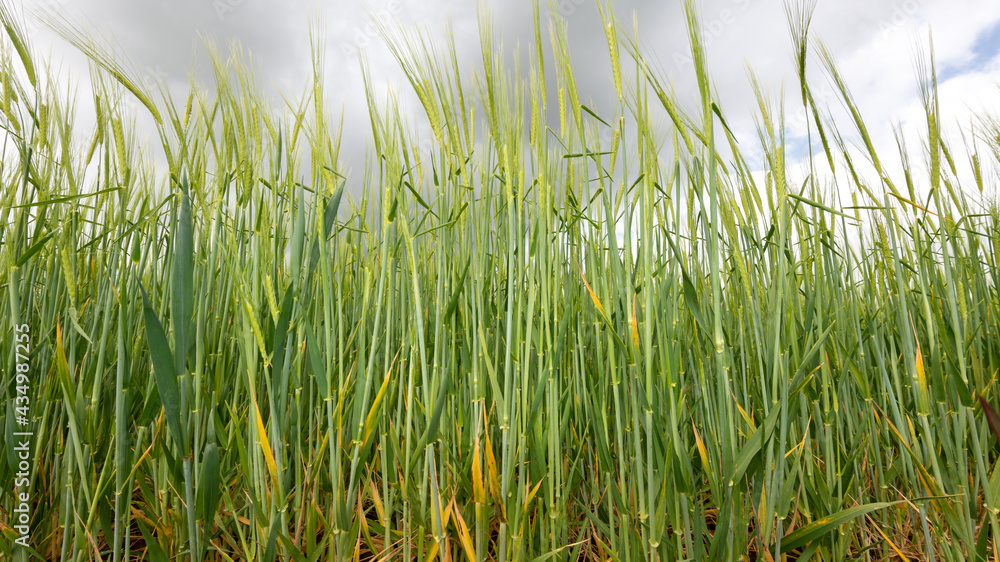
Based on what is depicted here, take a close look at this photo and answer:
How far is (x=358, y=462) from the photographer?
0.76m

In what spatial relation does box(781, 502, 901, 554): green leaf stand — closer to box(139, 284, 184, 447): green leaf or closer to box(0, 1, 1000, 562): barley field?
box(0, 1, 1000, 562): barley field

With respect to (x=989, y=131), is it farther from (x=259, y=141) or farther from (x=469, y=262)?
(x=259, y=141)

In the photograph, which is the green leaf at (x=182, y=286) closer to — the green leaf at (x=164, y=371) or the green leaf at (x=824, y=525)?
the green leaf at (x=164, y=371)

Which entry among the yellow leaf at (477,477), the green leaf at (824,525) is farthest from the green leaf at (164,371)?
the green leaf at (824,525)

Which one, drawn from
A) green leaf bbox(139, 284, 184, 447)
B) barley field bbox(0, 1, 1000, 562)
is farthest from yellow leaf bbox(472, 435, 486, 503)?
green leaf bbox(139, 284, 184, 447)

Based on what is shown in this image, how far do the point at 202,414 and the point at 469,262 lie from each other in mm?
551

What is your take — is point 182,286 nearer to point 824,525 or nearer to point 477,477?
point 477,477

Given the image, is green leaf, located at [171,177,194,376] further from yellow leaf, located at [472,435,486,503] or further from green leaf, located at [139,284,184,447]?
yellow leaf, located at [472,435,486,503]

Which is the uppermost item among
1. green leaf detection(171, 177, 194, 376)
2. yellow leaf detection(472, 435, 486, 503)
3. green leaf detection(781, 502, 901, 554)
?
green leaf detection(171, 177, 194, 376)

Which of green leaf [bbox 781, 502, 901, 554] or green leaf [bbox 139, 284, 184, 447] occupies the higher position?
green leaf [bbox 139, 284, 184, 447]

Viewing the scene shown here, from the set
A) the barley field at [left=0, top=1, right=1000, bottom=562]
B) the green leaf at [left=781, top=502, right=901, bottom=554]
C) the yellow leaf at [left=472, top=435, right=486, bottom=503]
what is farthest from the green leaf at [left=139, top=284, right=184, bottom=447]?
the green leaf at [left=781, top=502, right=901, bottom=554]

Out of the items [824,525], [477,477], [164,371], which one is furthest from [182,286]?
[824,525]

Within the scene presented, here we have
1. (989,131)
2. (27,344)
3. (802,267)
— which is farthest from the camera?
(989,131)

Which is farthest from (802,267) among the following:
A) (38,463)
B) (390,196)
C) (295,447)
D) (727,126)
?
(38,463)
